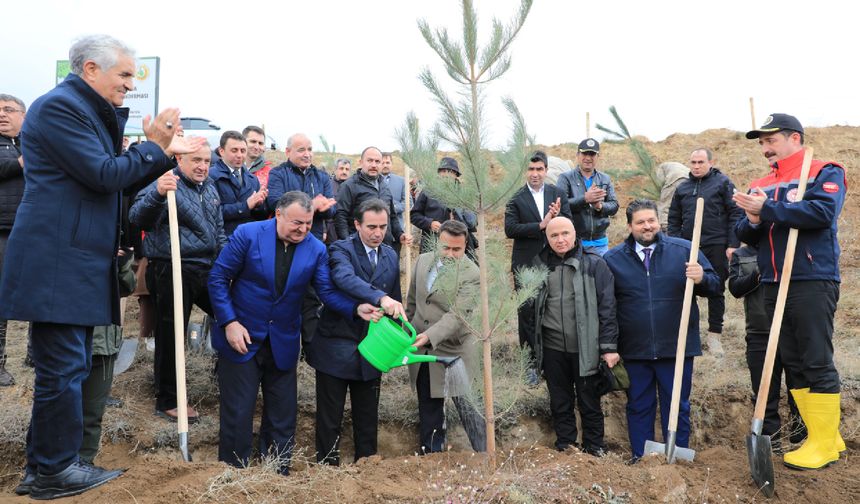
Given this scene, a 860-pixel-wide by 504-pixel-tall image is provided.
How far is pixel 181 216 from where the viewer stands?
455 cm

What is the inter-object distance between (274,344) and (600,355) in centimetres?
226

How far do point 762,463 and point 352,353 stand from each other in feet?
8.63

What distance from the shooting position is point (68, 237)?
2939mm

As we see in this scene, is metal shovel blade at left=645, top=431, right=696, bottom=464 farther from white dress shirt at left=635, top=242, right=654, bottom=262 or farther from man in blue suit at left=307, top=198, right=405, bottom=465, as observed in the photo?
man in blue suit at left=307, top=198, right=405, bottom=465

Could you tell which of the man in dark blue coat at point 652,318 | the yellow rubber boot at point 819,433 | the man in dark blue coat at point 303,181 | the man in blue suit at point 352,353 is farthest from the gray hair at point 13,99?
the yellow rubber boot at point 819,433

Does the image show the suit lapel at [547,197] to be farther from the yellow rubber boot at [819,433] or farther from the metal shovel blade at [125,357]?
the metal shovel blade at [125,357]

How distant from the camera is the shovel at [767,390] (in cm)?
392

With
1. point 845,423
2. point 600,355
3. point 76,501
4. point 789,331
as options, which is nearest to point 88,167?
point 76,501

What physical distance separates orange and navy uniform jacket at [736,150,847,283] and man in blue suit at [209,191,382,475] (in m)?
2.64

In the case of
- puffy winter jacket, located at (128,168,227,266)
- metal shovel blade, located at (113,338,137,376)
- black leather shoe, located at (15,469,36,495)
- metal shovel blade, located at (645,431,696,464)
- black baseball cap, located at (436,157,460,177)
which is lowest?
metal shovel blade, located at (645,431,696,464)

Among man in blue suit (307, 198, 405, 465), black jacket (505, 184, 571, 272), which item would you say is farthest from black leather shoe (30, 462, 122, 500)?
black jacket (505, 184, 571, 272)

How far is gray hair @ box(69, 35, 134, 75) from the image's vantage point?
2.98m

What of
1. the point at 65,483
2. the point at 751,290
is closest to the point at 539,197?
the point at 751,290

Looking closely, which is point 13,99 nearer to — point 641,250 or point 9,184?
point 9,184
